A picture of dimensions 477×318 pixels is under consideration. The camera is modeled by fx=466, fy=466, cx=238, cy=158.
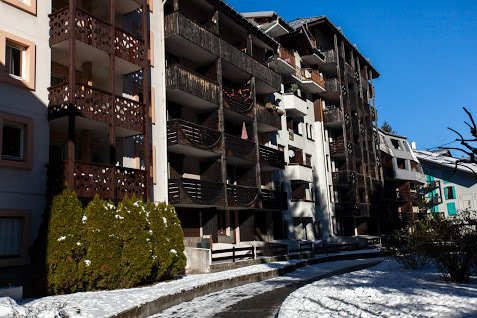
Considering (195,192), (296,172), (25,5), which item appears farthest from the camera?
(296,172)

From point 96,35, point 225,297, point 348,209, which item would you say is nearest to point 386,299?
point 225,297

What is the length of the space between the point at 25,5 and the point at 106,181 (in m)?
7.15

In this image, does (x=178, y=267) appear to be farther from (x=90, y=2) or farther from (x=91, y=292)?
(x=90, y=2)

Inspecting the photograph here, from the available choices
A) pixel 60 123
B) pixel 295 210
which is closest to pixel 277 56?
pixel 295 210

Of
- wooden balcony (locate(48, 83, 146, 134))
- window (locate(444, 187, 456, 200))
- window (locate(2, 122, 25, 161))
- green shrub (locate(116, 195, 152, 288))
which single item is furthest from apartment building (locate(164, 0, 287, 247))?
window (locate(444, 187, 456, 200))

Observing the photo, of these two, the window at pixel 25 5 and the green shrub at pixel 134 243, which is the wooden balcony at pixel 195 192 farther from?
the window at pixel 25 5

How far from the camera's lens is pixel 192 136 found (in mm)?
24453

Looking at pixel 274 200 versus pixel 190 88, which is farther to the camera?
pixel 274 200

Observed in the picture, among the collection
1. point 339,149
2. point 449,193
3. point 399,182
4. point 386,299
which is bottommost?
point 386,299

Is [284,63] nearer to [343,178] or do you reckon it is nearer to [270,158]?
[270,158]

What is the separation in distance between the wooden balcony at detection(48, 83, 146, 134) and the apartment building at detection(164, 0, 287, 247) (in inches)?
156

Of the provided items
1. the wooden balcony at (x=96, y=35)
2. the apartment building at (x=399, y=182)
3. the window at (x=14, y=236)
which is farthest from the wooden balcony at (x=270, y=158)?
the apartment building at (x=399, y=182)

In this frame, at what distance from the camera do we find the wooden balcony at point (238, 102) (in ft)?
93.4

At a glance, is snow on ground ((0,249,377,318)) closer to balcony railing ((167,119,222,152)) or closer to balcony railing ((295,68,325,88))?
balcony railing ((167,119,222,152))
